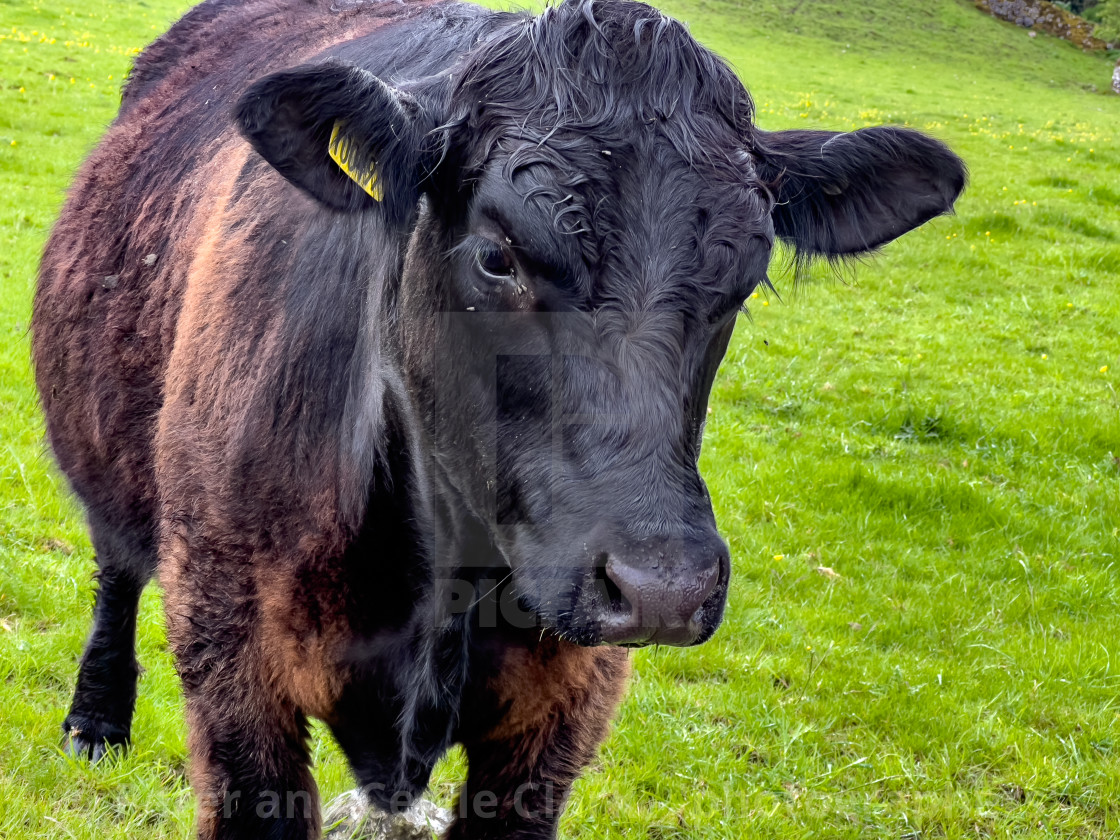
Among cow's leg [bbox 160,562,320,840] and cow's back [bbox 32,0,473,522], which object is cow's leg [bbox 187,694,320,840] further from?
cow's back [bbox 32,0,473,522]

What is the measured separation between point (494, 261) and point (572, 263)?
0.71 ft

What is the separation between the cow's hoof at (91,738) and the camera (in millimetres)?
4184

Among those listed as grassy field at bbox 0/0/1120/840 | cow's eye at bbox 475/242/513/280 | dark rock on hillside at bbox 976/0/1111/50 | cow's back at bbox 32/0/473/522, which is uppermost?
cow's eye at bbox 475/242/513/280

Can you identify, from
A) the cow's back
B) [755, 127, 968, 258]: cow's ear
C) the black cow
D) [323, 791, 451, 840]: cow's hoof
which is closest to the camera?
the black cow

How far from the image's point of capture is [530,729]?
3.04m

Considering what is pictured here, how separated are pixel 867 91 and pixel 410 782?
27028 millimetres

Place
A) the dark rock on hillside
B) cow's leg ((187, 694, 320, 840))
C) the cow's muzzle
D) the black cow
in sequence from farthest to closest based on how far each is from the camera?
the dark rock on hillside → cow's leg ((187, 694, 320, 840)) → the black cow → the cow's muzzle

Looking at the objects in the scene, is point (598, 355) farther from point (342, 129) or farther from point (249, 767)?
point (249, 767)

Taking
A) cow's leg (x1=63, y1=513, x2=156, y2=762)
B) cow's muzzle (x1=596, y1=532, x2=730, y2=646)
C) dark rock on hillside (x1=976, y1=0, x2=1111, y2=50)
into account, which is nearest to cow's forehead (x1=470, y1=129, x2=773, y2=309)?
cow's muzzle (x1=596, y1=532, x2=730, y2=646)

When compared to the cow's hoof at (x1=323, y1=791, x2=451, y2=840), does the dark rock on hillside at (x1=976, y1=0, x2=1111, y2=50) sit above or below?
below

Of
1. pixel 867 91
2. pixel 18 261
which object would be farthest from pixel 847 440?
pixel 867 91

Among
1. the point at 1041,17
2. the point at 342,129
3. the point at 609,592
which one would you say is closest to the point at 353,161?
the point at 342,129

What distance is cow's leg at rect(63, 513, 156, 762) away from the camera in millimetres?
4203

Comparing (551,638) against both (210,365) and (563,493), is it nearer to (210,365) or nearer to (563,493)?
(563,493)
